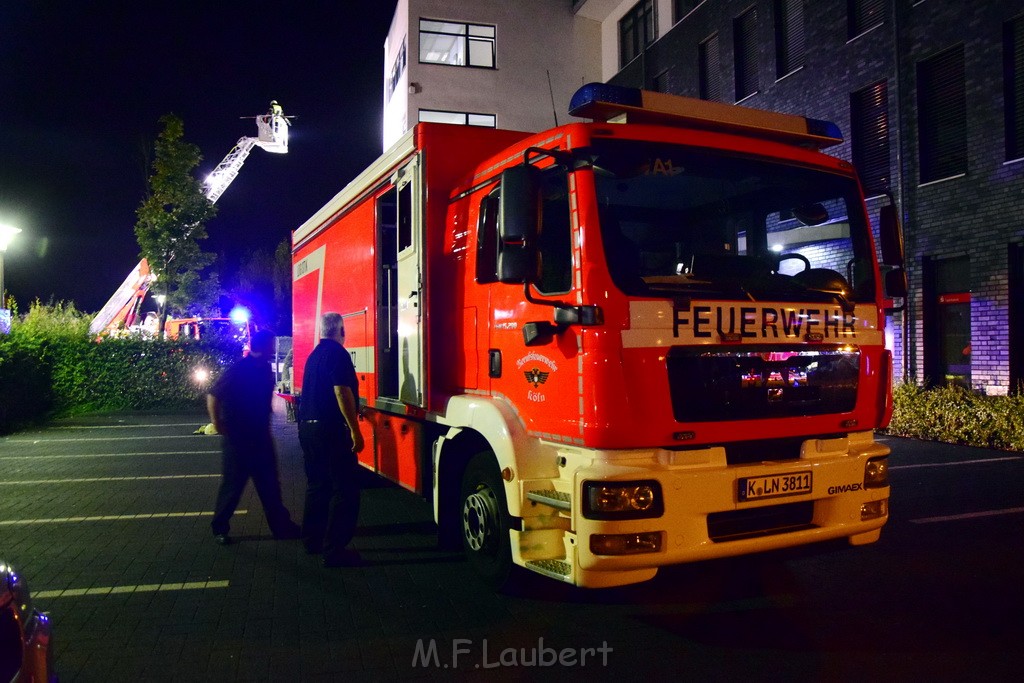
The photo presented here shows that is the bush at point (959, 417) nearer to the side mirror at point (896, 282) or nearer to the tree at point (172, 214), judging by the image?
the side mirror at point (896, 282)

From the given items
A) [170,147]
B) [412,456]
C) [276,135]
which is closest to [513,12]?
[170,147]

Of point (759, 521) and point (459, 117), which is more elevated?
point (459, 117)

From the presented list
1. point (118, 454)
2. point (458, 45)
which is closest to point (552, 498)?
point (118, 454)

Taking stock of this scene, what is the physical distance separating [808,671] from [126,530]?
565cm

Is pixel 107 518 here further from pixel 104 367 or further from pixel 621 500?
pixel 104 367

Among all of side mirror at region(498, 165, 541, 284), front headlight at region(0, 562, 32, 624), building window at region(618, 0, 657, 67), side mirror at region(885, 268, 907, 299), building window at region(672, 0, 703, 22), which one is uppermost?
building window at region(618, 0, 657, 67)

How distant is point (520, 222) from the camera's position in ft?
13.6

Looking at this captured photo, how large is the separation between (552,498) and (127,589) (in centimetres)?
299

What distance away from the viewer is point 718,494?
4.11 meters

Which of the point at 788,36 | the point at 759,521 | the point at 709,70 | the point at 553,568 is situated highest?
the point at 709,70

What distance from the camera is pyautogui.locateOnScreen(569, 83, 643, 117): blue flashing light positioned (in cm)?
440

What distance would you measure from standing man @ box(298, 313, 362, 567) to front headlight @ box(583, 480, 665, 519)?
7.59ft

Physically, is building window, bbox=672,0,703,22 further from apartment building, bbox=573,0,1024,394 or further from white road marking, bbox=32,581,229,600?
white road marking, bbox=32,581,229,600

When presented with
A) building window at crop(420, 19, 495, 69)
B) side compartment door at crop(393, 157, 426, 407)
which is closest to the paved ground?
side compartment door at crop(393, 157, 426, 407)
